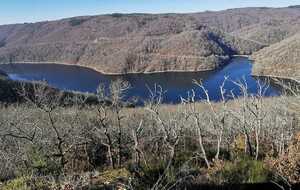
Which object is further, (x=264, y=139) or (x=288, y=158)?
(x=264, y=139)

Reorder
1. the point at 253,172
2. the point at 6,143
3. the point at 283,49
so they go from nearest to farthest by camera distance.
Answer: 1. the point at 253,172
2. the point at 6,143
3. the point at 283,49

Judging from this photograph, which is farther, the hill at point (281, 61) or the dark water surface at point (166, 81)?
the hill at point (281, 61)

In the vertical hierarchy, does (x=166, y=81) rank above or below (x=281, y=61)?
below

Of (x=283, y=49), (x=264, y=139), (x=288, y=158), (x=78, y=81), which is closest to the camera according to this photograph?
(x=288, y=158)

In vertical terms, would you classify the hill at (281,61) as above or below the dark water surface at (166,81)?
above

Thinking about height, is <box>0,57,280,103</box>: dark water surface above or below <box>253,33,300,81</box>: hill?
below

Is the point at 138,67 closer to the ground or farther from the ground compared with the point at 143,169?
closer to the ground

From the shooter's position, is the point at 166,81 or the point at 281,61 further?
the point at 281,61

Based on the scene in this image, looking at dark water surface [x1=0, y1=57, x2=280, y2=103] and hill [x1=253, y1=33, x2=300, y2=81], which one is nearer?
dark water surface [x1=0, y1=57, x2=280, y2=103]

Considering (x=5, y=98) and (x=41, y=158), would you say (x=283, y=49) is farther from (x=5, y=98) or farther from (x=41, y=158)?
(x=41, y=158)

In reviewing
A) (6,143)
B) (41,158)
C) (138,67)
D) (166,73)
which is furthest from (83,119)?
(138,67)

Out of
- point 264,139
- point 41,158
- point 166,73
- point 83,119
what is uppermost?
point 41,158
